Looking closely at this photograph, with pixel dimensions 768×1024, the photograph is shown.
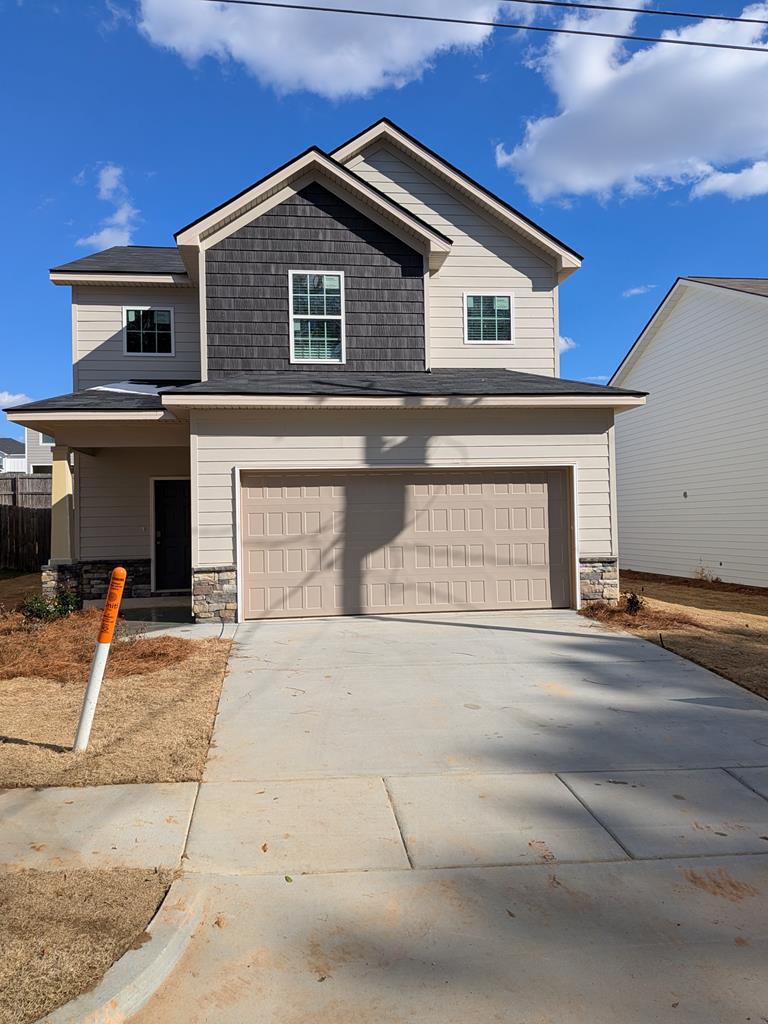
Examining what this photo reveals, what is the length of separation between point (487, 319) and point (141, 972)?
492 inches

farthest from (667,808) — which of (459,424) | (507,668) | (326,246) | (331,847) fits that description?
(326,246)

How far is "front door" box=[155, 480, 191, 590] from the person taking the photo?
14.1 metres

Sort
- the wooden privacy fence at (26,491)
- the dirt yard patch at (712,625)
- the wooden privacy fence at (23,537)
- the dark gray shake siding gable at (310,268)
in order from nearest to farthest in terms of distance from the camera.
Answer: the dirt yard patch at (712,625)
the dark gray shake siding gable at (310,268)
the wooden privacy fence at (23,537)
the wooden privacy fence at (26,491)

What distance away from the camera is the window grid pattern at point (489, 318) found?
13656mm

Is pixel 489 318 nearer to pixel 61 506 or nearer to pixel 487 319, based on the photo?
pixel 487 319

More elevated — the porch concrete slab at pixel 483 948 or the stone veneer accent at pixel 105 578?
the stone veneer accent at pixel 105 578

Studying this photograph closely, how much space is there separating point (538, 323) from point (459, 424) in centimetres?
400

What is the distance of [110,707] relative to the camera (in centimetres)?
619

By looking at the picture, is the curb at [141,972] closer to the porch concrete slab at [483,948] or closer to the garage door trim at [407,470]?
the porch concrete slab at [483,948]

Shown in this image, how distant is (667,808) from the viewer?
14.5 feet

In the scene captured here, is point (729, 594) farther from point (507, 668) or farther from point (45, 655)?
point (45, 655)

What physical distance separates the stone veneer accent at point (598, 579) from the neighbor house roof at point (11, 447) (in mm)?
59877

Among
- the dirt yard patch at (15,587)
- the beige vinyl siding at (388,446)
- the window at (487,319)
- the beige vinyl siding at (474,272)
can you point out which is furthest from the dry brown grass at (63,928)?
the window at (487,319)

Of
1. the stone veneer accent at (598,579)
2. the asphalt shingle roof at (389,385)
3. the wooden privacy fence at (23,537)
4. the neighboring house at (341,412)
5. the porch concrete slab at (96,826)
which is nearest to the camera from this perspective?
the porch concrete slab at (96,826)
